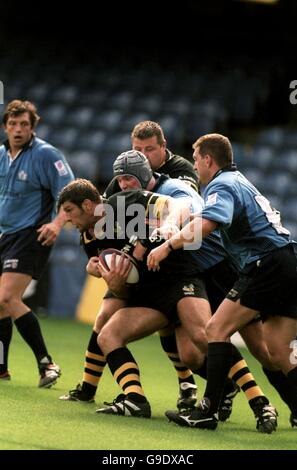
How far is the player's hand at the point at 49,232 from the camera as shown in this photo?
8.44m

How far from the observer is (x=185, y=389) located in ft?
25.5

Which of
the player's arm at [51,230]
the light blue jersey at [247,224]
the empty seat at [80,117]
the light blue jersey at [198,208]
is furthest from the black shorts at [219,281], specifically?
the empty seat at [80,117]

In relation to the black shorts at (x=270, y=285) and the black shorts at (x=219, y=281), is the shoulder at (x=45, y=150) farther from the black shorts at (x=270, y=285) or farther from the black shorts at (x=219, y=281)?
the black shorts at (x=270, y=285)

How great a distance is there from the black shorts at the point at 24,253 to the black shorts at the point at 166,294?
1.47 m

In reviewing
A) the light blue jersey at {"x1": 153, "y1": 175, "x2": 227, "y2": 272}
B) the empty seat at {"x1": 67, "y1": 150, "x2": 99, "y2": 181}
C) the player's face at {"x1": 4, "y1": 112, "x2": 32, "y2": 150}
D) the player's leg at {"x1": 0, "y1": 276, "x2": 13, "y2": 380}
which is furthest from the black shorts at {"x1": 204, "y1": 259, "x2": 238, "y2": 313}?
the empty seat at {"x1": 67, "y1": 150, "x2": 99, "y2": 181}

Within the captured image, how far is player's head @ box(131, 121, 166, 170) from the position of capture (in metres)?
7.70

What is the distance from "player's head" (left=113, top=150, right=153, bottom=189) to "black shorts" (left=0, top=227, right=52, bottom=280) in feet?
4.95

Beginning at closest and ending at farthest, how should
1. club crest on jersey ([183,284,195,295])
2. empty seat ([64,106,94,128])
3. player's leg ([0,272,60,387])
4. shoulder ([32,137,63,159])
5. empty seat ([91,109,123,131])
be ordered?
club crest on jersey ([183,284,195,295]) → player's leg ([0,272,60,387]) → shoulder ([32,137,63,159]) → empty seat ([91,109,123,131]) → empty seat ([64,106,94,128])

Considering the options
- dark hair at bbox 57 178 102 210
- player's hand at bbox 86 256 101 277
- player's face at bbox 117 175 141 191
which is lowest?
Result: player's hand at bbox 86 256 101 277

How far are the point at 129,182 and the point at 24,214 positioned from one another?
1.63 meters

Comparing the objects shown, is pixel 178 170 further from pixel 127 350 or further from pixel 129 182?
pixel 127 350

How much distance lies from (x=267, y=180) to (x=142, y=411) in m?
8.72

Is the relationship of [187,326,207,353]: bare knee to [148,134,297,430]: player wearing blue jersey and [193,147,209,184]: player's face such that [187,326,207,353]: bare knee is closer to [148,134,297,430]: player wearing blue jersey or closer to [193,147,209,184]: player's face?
[148,134,297,430]: player wearing blue jersey

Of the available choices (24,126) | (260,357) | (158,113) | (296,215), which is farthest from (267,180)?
(260,357)
